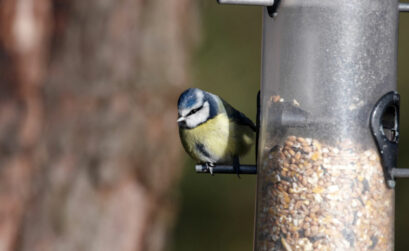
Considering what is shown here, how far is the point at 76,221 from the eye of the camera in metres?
5.08

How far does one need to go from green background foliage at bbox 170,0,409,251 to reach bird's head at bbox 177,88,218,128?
270 centimetres

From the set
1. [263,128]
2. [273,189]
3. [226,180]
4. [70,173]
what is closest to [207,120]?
[263,128]

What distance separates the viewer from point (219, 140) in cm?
296

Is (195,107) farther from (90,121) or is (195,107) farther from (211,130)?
(90,121)

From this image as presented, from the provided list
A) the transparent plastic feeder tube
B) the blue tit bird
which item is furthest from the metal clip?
the blue tit bird

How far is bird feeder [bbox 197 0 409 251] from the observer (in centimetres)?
230

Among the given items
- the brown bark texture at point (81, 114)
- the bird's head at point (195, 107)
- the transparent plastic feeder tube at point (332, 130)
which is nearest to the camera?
the transparent plastic feeder tube at point (332, 130)

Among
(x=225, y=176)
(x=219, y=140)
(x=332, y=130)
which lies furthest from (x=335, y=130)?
(x=225, y=176)

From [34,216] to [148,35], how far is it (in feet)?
4.99

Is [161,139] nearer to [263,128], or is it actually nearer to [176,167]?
[176,167]

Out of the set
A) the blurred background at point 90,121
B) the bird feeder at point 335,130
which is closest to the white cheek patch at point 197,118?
the bird feeder at point 335,130

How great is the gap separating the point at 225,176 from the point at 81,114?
1.50 m

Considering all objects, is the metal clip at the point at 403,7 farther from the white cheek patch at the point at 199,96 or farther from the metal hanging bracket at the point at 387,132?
the white cheek patch at the point at 199,96

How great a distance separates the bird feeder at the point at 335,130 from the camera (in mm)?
2305
